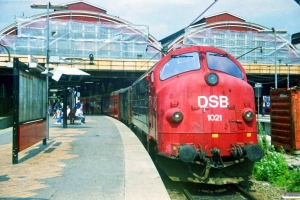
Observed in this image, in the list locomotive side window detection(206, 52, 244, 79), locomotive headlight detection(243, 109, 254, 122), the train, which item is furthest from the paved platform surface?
locomotive side window detection(206, 52, 244, 79)

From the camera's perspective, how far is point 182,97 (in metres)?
8.12

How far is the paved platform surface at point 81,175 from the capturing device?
19.6 ft

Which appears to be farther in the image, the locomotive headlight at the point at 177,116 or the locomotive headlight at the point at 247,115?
the locomotive headlight at the point at 247,115

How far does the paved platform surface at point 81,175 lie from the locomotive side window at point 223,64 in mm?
2634

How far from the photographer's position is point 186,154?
24.6 feet

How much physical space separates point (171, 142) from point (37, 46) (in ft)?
114

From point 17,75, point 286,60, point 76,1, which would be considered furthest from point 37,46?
point 17,75

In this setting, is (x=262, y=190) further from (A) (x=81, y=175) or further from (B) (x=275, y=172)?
(A) (x=81, y=175)

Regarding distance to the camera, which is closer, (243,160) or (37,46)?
(243,160)

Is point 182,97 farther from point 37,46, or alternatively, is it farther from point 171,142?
point 37,46

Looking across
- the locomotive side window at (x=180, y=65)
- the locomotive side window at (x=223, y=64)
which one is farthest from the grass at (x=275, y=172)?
the locomotive side window at (x=180, y=65)

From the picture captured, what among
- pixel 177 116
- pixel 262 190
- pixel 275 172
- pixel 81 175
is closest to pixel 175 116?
pixel 177 116

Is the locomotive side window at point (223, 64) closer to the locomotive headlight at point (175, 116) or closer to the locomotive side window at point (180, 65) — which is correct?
the locomotive side window at point (180, 65)

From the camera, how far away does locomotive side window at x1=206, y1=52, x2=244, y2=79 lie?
8711mm
